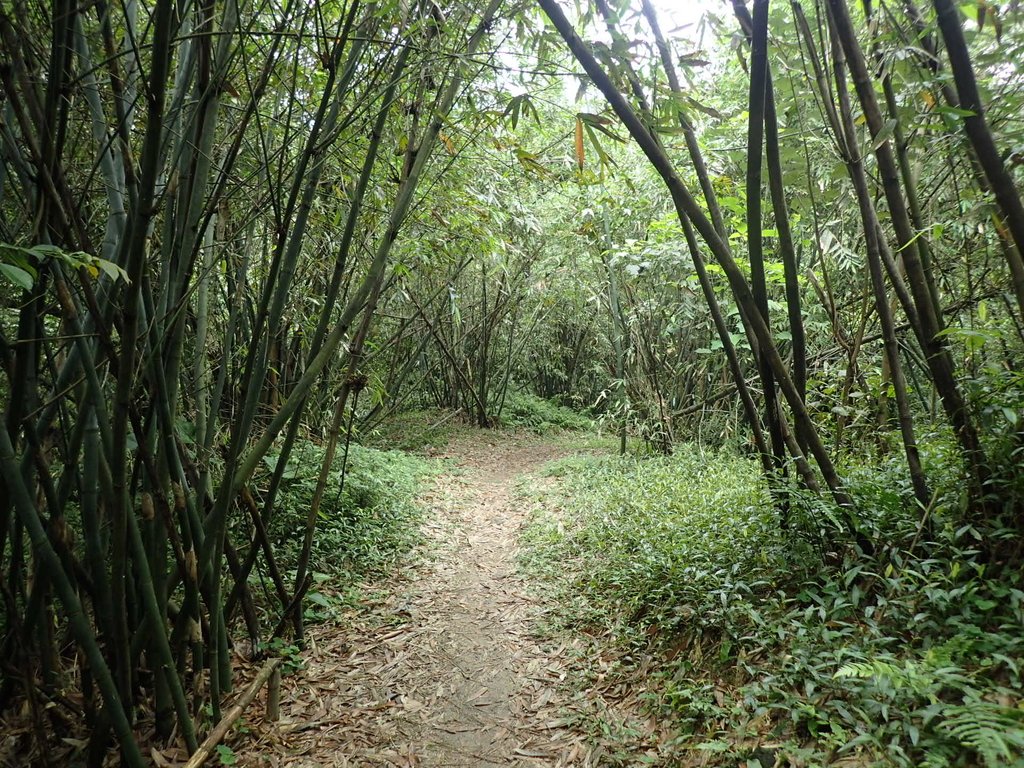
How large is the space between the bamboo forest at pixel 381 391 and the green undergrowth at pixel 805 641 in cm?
1

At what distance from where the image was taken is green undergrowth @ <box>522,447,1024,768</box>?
5.00 feet

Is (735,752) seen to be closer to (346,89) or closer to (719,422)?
→ (346,89)

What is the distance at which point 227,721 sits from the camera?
1.94 m

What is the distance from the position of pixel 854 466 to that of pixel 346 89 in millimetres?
3126

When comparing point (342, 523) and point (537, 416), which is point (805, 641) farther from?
point (537, 416)

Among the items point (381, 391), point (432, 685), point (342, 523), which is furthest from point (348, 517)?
point (432, 685)

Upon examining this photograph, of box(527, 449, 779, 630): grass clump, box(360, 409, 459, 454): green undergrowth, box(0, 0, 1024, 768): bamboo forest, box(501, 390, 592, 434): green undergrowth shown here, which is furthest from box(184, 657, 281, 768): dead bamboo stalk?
box(501, 390, 592, 434): green undergrowth

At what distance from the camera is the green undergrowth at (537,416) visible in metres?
10.9

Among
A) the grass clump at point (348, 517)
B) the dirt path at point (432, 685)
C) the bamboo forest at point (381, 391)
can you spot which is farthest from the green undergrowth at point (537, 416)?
the bamboo forest at point (381, 391)

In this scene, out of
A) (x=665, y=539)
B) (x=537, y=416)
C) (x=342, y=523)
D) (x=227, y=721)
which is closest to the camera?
(x=227, y=721)

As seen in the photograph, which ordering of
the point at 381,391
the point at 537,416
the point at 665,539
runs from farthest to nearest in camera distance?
the point at 537,416
the point at 381,391
the point at 665,539

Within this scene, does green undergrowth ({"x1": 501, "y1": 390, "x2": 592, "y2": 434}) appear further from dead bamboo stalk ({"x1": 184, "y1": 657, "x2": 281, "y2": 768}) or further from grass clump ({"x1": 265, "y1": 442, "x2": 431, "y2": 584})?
dead bamboo stalk ({"x1": 184, "y1": 657, "x2": 281, "y2": 768})

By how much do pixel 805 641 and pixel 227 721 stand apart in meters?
2.06

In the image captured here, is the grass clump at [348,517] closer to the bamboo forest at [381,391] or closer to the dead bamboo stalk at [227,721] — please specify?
the bamboo forest at [381,391]
